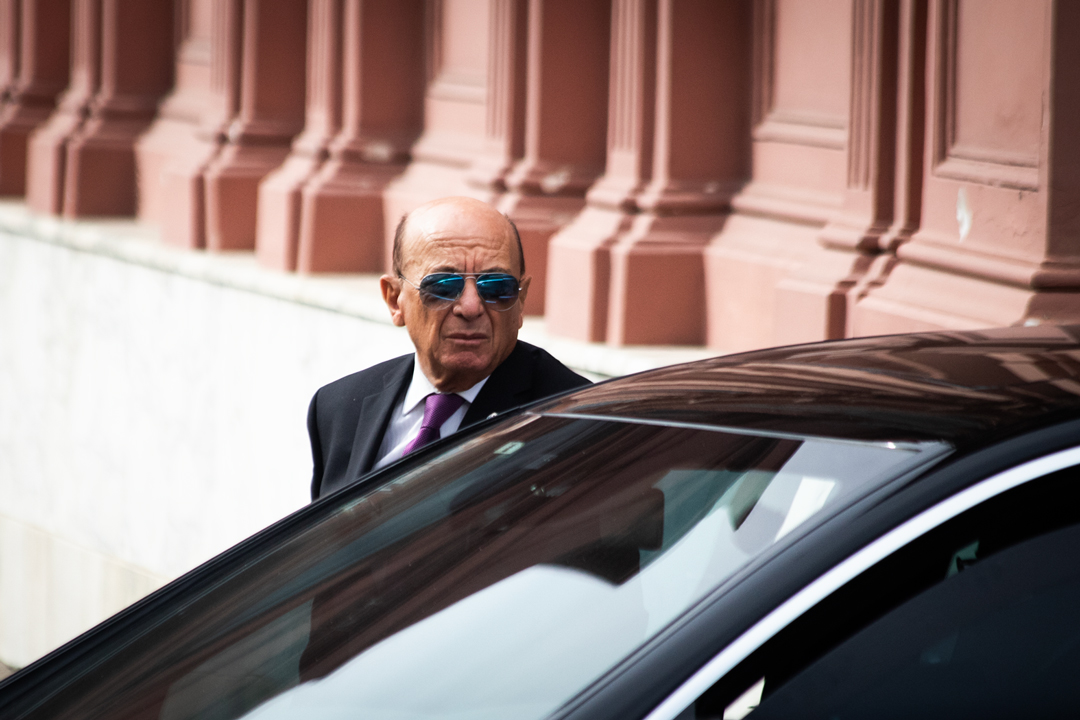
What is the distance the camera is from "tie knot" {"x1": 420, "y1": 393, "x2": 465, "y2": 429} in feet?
10.6

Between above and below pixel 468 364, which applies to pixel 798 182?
above

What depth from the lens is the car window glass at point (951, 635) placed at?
5.82ft

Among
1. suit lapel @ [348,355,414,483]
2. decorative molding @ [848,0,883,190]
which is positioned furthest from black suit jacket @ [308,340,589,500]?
decorative molding @ [848,0,883,190]

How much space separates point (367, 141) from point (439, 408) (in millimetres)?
5586

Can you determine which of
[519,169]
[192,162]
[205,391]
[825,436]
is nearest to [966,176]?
[519,169]

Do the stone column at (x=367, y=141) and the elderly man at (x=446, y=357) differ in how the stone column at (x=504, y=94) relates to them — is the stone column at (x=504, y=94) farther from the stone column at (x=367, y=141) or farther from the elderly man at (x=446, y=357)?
the elderly man at (x=446, y=357)

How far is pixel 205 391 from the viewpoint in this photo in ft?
28.0

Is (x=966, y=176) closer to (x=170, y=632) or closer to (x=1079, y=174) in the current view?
(x=1079, y=174)

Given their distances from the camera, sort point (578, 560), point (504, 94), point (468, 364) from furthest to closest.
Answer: point (504, 94)
point (468, 364)
point (578, 560)

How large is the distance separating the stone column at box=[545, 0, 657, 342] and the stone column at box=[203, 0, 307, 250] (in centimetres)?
302

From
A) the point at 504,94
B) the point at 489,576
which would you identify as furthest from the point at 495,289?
the point at 504,94

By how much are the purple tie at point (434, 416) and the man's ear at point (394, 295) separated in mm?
230

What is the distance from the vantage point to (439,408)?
3221 millimetres

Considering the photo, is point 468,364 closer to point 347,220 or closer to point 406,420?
point 406,420
